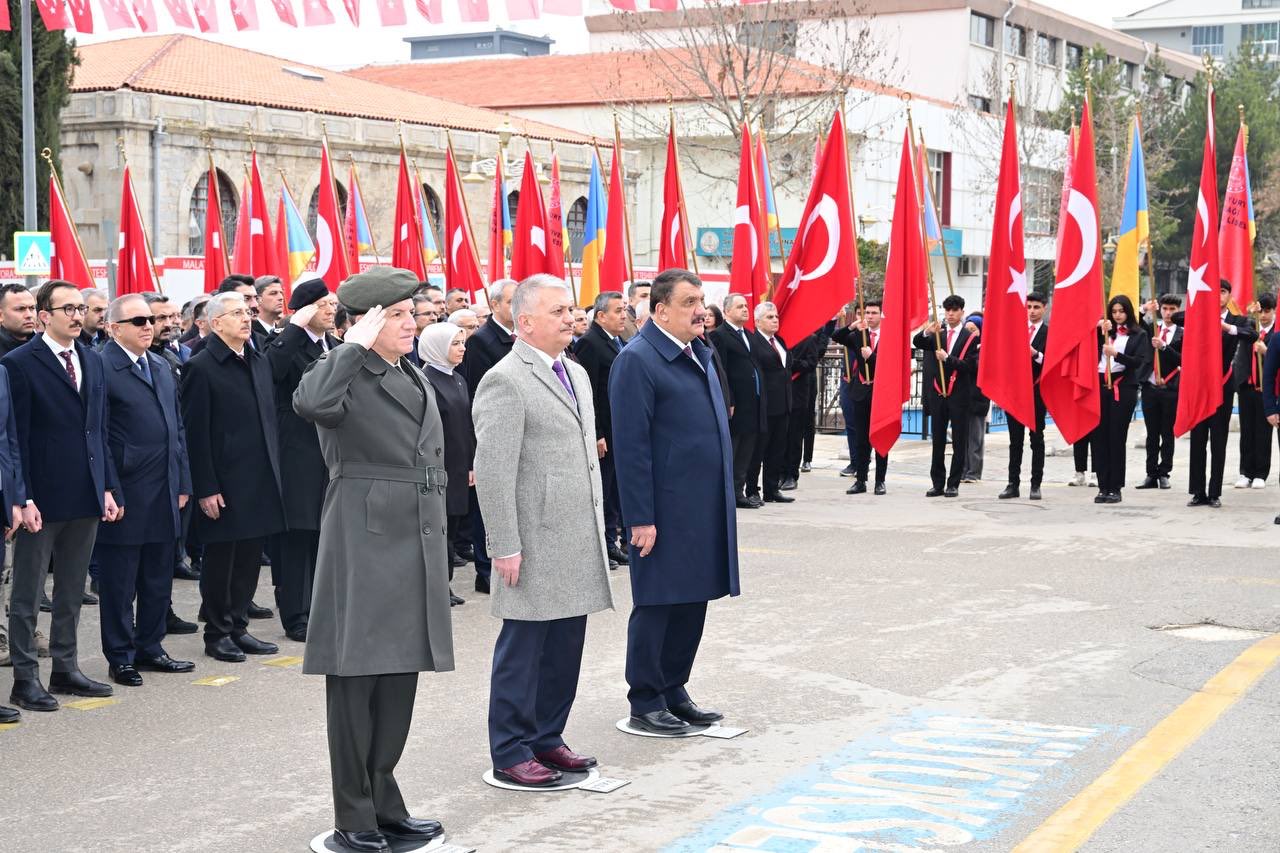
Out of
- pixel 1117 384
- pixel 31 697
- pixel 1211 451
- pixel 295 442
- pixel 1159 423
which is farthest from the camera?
pixel 1159 423

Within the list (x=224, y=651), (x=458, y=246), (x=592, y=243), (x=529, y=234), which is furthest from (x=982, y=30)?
(x=224, y=651)

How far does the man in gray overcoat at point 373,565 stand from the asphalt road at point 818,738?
33cm

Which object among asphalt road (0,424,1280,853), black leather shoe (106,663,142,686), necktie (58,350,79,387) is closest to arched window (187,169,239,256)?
asphalt road (0,424,1280,853)

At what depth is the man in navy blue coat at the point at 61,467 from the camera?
7.53m

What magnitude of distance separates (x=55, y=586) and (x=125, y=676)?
1.83ft

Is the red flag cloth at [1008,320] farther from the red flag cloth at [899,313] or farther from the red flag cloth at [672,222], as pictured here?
the red flag cloth at [672,222]

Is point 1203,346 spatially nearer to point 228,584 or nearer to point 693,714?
point 693,714

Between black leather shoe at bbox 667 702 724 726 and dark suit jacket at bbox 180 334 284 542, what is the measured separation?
276 cm

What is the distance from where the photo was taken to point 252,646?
8578mm

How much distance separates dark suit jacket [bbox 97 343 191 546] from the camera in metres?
7.96

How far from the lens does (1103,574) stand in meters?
→ 11.1

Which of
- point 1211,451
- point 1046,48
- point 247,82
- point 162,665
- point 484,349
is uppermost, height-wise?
point 1046,48

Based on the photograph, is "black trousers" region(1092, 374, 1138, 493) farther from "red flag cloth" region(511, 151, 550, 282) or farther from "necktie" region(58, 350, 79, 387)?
"necktie" region(58, 350, 79, 387)

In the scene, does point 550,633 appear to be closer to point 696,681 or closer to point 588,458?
point 588,458
